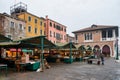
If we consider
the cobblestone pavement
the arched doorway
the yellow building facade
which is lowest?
the cobblestone pavement

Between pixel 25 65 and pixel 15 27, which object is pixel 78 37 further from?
pixel 25 65

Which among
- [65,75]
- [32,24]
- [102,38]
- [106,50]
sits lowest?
[65,75]

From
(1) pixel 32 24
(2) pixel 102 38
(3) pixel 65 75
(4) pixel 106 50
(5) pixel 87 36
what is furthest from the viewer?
(5) pixel 87 36

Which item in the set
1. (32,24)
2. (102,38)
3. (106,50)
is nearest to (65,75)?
(32,24)

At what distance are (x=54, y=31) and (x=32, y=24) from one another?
13182 millimetres

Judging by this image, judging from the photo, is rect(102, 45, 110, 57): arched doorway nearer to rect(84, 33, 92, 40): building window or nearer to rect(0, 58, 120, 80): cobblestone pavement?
rect(84, 33, 92, 40): building window

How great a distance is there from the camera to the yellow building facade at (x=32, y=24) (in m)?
39.9

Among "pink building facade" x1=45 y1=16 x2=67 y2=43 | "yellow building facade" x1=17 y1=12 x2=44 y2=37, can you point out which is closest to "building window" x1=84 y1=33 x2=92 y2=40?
"pink building facade" x1=45 y1=16 x2=67 y2=43

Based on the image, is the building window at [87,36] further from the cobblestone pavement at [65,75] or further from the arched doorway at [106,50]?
the cobblestone pavement at [65,75]

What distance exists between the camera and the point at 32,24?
43.0m

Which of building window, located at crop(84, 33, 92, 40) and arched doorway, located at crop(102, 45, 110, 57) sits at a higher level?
Result: building window, located at crop(84, 33, 92, 40)

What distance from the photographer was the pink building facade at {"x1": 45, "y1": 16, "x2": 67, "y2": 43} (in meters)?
51.1

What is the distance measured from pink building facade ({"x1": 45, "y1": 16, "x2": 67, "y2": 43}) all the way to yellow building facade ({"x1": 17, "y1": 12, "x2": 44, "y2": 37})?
3.26 meters

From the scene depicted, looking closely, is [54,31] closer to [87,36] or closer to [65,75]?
[87,36]
